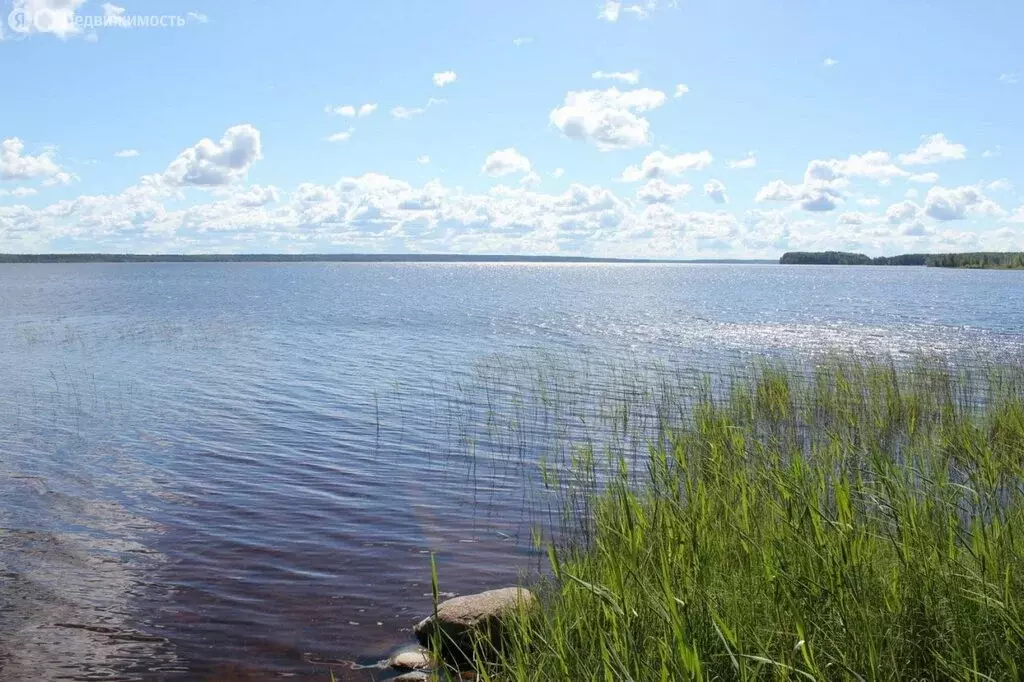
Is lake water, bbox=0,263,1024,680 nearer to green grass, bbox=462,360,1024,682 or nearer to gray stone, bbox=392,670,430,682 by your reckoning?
gray stone, bbox=392,670,430,682

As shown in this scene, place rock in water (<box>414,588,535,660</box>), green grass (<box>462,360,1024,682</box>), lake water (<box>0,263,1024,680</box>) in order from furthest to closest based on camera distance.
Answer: lake water (<box>0,263,1024,680</box>)
rock in water (<box>414,588,535,660</box>)
green grass (<box>462,360,1024,682</box>)

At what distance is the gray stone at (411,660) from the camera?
22.8 ft

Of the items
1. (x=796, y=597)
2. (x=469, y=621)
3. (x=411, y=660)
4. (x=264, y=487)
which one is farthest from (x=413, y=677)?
(x=264, y=487)

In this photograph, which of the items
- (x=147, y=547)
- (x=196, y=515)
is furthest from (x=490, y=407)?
(x=147, y=547)

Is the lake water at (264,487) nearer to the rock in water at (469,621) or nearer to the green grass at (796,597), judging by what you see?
the rock in water at (469,621)

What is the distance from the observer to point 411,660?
7.04 metres

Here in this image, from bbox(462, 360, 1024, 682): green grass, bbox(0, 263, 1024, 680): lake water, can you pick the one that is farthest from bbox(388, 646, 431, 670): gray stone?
bbox(462, 360, 1024, 682): green grass

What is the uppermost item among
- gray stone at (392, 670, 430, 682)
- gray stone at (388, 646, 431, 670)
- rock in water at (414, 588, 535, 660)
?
rock in water at (414, 588, 535, 660)

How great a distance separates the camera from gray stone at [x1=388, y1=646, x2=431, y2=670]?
696 cm

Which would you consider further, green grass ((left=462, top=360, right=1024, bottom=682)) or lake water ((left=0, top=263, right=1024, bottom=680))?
lake water ((left=0, top=263, right=1024, bottom=680))

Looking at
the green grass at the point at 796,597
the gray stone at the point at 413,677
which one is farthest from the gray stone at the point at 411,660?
the green grass at the point at 796,597

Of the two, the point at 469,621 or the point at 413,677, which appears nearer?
the point at 413,677

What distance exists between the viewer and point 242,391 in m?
22.0

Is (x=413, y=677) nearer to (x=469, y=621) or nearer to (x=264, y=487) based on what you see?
(x=469, y=621)
